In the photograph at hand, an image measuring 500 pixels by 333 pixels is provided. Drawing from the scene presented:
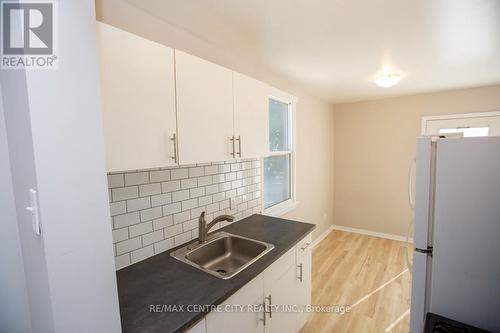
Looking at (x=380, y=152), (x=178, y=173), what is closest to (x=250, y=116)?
(x=178, y=173)

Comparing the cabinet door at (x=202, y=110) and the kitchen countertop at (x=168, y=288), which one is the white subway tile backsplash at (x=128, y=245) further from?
the cabinet door at (x=202, y=110)

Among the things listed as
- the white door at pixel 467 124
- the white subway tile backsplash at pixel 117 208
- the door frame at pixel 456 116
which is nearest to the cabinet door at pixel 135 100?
the white subway tile backsplash at pixel 117 208

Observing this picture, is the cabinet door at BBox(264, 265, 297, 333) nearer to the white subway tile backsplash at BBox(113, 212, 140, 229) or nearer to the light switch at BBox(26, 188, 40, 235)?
the white subway tile backsplash at BBox(113, 212, 140, 229)

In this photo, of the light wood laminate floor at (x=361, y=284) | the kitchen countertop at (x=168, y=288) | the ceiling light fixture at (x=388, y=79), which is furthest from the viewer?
the ceiling light fixture at (x=388, y=79)

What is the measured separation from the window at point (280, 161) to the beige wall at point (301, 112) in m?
0.16

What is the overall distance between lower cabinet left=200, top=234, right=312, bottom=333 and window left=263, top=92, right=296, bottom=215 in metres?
0.87

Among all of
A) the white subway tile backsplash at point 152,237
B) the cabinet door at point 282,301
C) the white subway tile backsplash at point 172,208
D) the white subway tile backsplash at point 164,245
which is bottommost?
the cabinet door at point 282,301

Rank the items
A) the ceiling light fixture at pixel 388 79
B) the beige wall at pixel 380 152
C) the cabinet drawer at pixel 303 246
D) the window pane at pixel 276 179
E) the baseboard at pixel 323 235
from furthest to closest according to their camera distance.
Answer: the baseboard at pixel 323 235 < the beige wall at pixel 380 152 < the window pane at pixel 276 179 < the ceiling light fixture at pixel 388 79 < the cabinet drawer at pixel 303 246

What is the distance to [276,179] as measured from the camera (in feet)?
9.55

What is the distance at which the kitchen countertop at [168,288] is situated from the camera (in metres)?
0.95

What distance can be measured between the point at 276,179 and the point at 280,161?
240 millimetres

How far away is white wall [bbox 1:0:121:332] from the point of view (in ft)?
1.92

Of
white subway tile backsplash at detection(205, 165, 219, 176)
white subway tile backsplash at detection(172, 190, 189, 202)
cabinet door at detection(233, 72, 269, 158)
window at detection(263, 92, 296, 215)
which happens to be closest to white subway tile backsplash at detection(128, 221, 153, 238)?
white subway tile backsplash at detection(172, 190, 189, 202)

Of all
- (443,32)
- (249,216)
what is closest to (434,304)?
(249,216)
